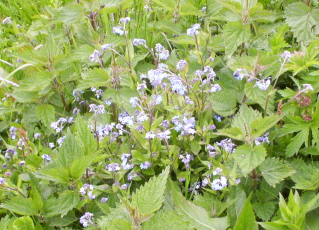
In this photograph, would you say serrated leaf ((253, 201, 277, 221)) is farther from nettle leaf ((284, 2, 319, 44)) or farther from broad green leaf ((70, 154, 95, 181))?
nettle leaf ((284, 2, 319, 44))

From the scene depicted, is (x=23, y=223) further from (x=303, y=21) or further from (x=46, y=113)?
(x=303, y=21)

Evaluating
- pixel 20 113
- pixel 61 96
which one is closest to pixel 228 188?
pixel 61 96

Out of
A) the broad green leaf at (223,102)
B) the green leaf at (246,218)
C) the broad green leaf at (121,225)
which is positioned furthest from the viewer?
the broad green leaf at (223,102)

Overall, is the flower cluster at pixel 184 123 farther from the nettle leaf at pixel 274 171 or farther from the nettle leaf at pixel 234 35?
the nettle leaf at pixel 234 35

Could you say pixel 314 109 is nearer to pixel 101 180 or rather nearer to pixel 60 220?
pixel 101 180

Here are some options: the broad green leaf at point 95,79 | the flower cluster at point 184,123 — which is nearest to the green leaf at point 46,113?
the broad green leaf at point 95,79

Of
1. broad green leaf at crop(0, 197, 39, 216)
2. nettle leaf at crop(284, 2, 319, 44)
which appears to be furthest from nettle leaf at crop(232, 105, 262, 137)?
broad green leaf at crop(0, 197, 39, 216)

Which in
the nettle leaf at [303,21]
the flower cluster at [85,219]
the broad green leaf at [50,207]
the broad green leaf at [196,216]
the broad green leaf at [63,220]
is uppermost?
the nettle leaf at [303,21]
